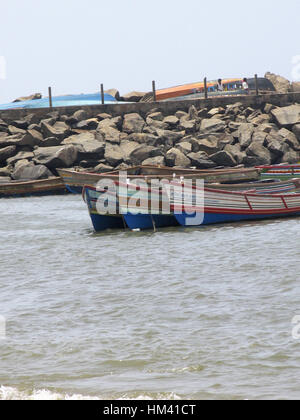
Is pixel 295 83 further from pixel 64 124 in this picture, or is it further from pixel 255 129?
pixel 64 124

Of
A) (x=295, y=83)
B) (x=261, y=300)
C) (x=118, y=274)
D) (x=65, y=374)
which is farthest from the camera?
(x=295, y=83)

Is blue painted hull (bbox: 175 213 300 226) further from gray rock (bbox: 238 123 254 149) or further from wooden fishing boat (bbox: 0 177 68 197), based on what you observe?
gray rock (bbox: 238 123 254 149)

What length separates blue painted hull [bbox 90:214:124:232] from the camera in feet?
70.8

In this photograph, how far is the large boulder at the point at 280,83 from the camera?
164ft

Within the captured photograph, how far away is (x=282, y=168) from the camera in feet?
106

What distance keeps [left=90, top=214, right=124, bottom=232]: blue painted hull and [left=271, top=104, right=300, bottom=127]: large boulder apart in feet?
74.3

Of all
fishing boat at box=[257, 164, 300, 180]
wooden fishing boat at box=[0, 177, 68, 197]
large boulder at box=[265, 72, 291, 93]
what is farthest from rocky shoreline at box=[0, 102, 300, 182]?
large boulder at box=[265, 72, 291, 93]

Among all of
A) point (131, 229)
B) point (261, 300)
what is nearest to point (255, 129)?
point (131, 229)

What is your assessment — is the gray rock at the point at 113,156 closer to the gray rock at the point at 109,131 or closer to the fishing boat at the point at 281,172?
the gray rock at the point at 109,131

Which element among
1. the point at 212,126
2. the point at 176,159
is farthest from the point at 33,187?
the point at 212,126

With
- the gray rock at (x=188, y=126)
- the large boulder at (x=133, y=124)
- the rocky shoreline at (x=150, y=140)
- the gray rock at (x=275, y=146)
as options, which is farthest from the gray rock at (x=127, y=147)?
the gray rock at (x=275, y=146)

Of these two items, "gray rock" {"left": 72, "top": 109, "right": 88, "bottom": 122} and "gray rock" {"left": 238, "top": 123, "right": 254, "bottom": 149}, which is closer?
"gray rock" {"left": 238, "top": 123, "right": 254, "bottom": 149}

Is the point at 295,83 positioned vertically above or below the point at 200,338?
above
